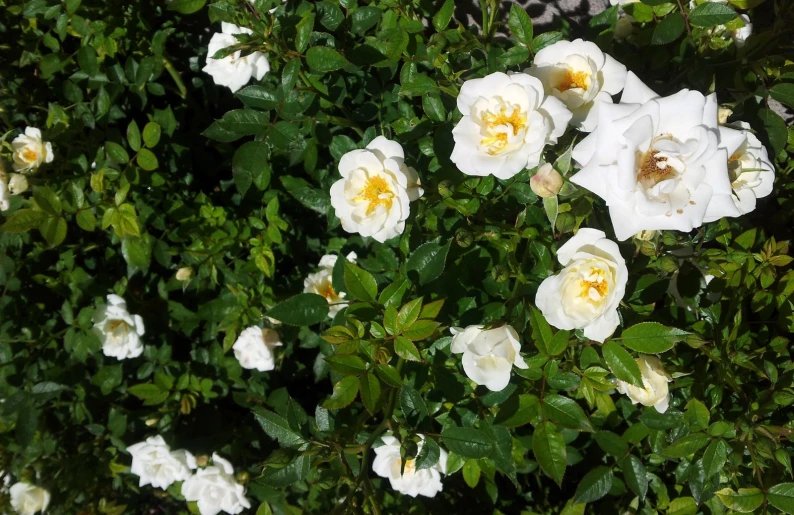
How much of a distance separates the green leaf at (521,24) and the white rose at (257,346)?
1192 millimetres

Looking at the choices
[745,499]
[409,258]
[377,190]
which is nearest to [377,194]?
[377,190]

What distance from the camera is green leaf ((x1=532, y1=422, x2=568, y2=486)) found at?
122 centimetres

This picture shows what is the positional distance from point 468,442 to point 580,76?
34.2 inches

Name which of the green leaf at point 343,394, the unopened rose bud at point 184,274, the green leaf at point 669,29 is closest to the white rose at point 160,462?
the unopened rose bud at point 184,274

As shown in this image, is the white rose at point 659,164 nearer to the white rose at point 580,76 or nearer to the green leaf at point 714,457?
the white rose at point 580,76

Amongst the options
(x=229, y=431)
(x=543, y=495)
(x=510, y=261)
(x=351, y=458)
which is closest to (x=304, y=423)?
(x=351, y=458)

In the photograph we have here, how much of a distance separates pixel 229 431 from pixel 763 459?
68.7 inches

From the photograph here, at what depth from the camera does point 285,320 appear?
4.37 feet

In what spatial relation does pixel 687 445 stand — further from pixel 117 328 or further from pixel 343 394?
pixel 117 328

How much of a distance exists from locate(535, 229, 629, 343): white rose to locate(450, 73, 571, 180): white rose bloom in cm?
21

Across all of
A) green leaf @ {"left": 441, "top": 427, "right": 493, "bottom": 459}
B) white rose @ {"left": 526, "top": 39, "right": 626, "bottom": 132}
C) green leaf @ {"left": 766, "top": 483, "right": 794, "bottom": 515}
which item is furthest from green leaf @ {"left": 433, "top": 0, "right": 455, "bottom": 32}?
green leaf @ {"left": 766, "top": 483, "right": 794, "bottom": 515}

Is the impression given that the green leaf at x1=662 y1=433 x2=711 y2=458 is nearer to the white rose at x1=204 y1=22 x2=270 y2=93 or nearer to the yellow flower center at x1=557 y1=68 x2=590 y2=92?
the yellow flower center at x1=557 y1=68 x2=590 y2=92

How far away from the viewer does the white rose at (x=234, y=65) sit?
5.77ft

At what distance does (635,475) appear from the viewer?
145 cm
